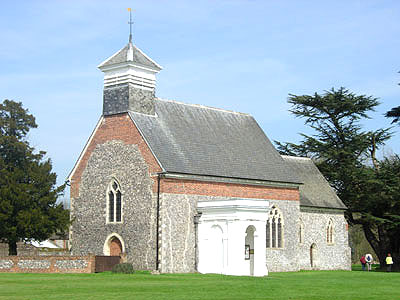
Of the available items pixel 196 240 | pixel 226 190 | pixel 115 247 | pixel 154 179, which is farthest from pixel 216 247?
pixel 115 247

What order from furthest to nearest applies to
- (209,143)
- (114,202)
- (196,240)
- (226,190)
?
(209,143) → (226,190) → (114,202) → (196,240)

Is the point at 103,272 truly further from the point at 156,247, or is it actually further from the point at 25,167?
the point at 25,167

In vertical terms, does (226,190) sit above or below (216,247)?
above

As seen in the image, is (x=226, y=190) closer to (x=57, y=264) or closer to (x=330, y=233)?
(x=57, y=264)

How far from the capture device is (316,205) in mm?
50625

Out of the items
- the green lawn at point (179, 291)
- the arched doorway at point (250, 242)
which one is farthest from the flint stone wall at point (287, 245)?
the green lawn at point (179, 291)

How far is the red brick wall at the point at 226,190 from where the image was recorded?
4019cm

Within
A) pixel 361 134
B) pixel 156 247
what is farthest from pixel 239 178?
pixel 361 134

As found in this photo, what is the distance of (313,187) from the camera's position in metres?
52.6

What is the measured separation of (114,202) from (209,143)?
7610mm

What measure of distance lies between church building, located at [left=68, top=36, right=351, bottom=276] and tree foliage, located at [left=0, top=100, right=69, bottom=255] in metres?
1.66

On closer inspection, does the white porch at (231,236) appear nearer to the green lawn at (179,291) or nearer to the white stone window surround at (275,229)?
the white stone window surround at (275,229)

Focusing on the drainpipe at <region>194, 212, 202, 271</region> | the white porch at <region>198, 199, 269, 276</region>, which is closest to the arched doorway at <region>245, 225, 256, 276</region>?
the white porch at <region>198, 199, 269, 276</region>

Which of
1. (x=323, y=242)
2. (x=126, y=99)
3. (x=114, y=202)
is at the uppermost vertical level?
(x=126, y=99)
